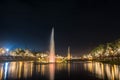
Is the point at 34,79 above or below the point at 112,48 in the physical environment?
below

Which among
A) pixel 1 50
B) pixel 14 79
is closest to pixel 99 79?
pixel 14 79

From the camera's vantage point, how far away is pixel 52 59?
120 meters

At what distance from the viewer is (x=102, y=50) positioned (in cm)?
17538

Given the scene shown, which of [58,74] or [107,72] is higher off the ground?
[107,72]

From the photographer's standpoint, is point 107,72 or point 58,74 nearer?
point 58,74

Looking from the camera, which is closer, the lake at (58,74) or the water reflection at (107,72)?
the lake at (58,74)

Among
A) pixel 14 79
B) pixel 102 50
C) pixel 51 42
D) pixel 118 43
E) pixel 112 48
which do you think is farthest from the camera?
pixel 102 50

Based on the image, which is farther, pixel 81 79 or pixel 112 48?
pixel 112 48

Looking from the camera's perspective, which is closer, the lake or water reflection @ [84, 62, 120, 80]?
the lake

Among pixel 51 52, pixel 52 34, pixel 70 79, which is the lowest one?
pixel 70 79

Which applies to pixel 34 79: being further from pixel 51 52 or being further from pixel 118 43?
pixel 118 43

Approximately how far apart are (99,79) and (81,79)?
3.52m

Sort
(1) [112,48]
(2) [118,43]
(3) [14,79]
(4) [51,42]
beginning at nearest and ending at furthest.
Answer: (3) [14,79] → (4) [51,42] → (2) [118,43] → (1) [112,48]

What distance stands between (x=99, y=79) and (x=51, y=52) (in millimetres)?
71551
